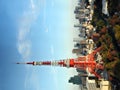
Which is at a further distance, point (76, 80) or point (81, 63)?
point (76, 80)

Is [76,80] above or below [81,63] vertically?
below

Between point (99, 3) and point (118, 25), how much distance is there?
12.0 metres

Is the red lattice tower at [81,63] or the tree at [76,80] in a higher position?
the red lattice tower at [81,63]

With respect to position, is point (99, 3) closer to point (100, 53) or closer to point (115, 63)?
point (100, 53)

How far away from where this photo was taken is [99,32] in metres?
62.2

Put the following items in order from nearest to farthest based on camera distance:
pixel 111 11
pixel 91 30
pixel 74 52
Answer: pixel 111 11 < pixel 91 30 < pixel 74 52

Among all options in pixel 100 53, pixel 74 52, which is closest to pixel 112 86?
pixel 100 53

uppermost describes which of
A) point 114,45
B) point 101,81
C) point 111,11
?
point 111,11

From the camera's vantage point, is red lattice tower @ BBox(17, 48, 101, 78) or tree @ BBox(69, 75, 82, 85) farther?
tree @ BBox(69, 75, 82, 85)

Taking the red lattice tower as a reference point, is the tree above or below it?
below

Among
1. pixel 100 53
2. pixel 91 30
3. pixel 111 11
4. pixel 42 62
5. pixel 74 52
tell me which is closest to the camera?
pixel 111 11

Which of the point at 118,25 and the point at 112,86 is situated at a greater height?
the point at 118,25

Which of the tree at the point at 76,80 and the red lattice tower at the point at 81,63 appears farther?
the tree at the point at 76,80

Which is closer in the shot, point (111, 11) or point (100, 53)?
point (111, 11)
